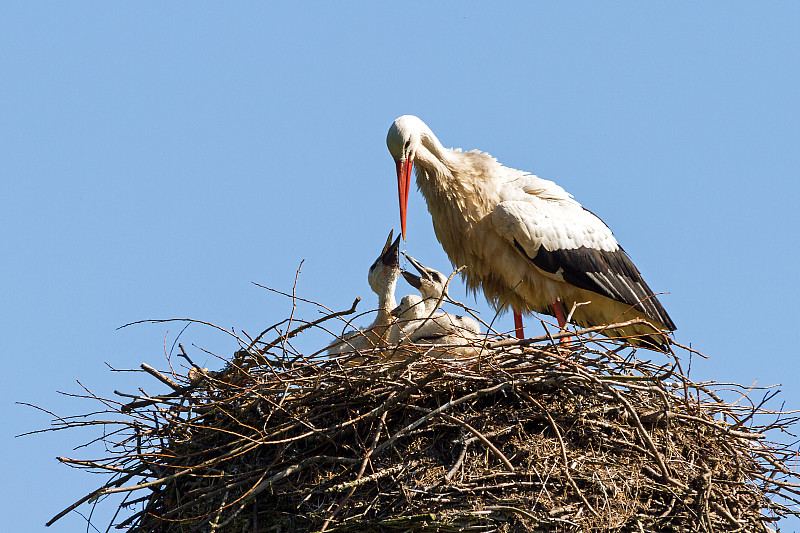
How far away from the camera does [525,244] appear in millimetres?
6578

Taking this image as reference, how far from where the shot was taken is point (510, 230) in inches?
259

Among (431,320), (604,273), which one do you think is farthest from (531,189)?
(431,320)

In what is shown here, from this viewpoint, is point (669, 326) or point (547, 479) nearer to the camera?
point (547, 479)

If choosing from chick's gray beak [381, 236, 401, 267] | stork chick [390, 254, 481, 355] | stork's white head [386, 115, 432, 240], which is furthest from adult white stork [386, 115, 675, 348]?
stork chick [390, 254, 481, 355]

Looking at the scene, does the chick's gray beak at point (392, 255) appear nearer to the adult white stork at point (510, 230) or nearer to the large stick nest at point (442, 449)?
the adult white stork at point (510, 230)

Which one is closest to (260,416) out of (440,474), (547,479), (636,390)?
(440,474)

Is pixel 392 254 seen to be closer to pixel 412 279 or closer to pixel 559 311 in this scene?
pixel 412 279

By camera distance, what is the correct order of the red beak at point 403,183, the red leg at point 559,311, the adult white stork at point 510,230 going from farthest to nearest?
the red leg at point 559,311, the adult white stork at point 510,230, the red beak at point 403,183

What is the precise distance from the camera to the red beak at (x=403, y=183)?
641 centimetres

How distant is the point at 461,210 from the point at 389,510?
2.91 m

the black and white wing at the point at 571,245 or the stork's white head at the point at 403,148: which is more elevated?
the stork's white head at the point at 403,148

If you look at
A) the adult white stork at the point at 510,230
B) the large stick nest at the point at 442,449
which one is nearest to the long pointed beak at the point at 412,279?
the adult white stork at the point at 510,230

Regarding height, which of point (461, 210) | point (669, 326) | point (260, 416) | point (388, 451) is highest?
point (461, 210)

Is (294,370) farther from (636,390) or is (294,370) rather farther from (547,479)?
(636,390)
